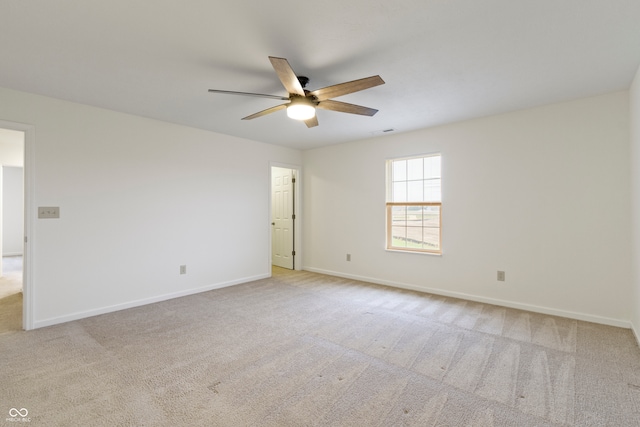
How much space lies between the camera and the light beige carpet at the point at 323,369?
1.83 metres

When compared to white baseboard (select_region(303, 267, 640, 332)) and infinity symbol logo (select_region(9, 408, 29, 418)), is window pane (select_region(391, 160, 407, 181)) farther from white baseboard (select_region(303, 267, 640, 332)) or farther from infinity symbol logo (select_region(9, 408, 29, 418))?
infinity symbol logo (select_region(9, 408, 29, 418))

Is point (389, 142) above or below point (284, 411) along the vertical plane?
above

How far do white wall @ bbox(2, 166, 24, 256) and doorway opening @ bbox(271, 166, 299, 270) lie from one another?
7160 mm

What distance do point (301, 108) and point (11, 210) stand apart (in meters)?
9.83

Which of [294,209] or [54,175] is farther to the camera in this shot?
[294,209]

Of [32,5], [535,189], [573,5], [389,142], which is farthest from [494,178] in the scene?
[32,5]

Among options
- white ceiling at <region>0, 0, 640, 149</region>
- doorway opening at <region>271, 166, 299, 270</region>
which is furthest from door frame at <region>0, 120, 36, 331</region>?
doorway opening at <region>271, 166, 299, 270</region>

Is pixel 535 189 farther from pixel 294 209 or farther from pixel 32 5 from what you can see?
pixel 32 5

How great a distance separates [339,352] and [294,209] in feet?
12.8

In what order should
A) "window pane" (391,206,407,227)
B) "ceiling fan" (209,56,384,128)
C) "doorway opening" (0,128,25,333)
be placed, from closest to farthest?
"ceiling fan" (209,56,384,128) < "doorway opening" (0,128,25,333) < "window pane" (391,206,407,227)

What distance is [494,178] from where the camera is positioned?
390 cm

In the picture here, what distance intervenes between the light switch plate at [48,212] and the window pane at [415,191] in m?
4.64

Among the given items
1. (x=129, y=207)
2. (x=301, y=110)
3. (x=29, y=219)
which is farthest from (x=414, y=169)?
(x=29, y=219)

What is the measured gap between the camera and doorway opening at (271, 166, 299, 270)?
6.22 metres
